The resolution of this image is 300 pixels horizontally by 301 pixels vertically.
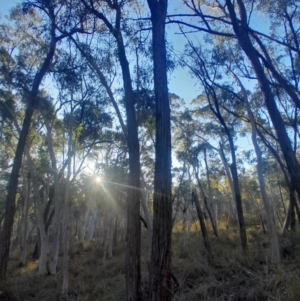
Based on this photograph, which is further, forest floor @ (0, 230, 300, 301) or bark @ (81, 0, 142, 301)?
bark @ (81, 0, 142, 301)

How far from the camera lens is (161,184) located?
5.07 metres

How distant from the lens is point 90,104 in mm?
13883

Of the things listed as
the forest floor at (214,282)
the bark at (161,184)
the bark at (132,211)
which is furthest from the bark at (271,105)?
the bark at (132,211)

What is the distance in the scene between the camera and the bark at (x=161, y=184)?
4.59m

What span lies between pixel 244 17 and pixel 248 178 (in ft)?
82.4

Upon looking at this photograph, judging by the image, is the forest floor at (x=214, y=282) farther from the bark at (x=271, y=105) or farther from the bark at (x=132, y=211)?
the bark at (x=271, y=105)

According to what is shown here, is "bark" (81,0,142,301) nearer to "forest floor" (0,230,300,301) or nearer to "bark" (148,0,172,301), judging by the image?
"forest floor" (0,230,300,301)

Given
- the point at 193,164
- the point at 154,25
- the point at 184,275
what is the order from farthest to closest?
the point at 193,164 < the point at 184,275 < the point at 154,25

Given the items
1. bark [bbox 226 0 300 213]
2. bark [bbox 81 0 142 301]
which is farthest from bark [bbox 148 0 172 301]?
bark [bbox 226 0 300 213]

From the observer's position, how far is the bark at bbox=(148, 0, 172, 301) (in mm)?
4594

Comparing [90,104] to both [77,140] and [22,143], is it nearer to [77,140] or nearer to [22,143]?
[77,140]

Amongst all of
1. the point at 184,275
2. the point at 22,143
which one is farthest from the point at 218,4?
the point at 184,275

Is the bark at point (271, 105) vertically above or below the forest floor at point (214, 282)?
above

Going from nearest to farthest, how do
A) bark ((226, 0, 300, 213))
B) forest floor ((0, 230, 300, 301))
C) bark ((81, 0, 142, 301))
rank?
forest floor ((0, 230, 300, 301)) < bark ((81, 0, 142, 301)) < bark ((226, 0, 300, 213))
